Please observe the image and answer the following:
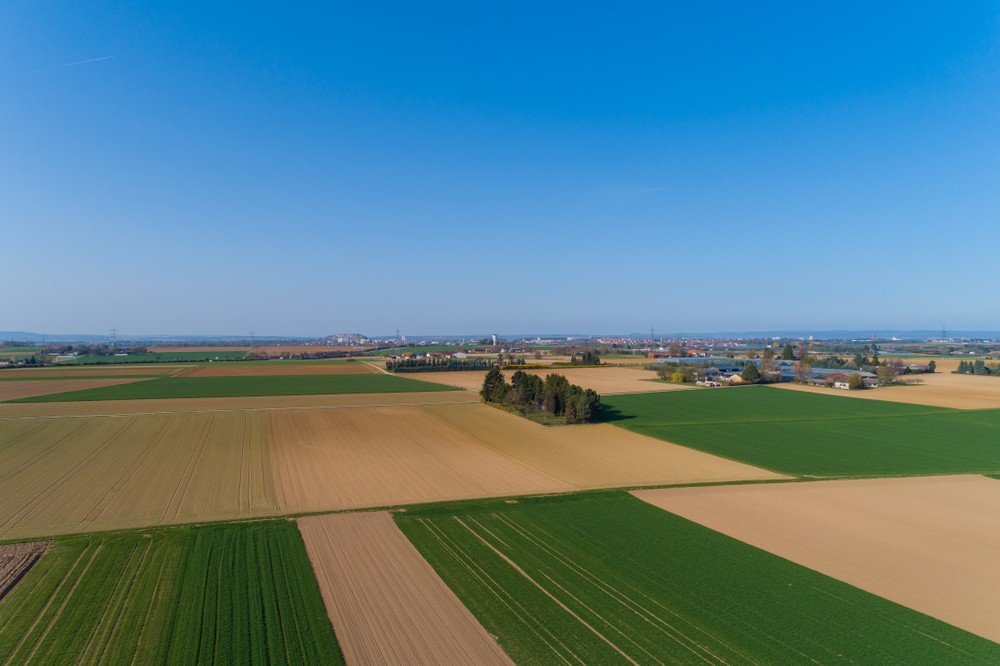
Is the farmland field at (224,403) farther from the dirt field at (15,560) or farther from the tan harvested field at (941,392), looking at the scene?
the tan harvested field at (941,392)

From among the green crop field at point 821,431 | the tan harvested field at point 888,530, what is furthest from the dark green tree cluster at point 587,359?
the tan harvested field at point 888,530

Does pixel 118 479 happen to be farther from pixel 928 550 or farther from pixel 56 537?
pixel 928 550

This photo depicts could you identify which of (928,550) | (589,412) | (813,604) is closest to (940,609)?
(813,604)

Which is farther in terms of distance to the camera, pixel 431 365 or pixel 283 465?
pixel 431 365

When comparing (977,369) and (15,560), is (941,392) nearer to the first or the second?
(977,369)

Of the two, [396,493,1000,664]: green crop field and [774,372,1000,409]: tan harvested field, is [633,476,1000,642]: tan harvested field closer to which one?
[396,493,1000,664]: green crop field

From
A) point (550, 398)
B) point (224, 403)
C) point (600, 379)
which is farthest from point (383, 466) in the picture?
point (600, 379)
